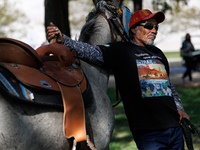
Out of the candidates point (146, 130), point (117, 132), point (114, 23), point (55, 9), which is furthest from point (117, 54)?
point (55, 9)

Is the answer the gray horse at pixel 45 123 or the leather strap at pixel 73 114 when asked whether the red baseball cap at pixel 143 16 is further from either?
the leather strap at pixel 73 114

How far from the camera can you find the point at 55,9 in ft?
23.2

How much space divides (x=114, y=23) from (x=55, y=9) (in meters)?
4.43

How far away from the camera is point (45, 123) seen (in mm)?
1955

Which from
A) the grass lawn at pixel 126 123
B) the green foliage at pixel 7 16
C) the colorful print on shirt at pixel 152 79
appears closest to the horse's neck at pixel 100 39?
the colorful print on shirt at pixel 152 79

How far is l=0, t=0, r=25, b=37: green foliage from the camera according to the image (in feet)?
86.7

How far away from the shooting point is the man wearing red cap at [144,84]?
2598 millimetres

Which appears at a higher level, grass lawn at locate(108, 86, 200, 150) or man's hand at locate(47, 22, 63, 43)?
man's hand at locate(47, 22, 63, 43)

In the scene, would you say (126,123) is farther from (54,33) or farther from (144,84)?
(54,33)

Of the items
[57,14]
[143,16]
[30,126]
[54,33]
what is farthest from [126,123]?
[30,126]

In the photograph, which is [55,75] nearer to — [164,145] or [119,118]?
[164,145]

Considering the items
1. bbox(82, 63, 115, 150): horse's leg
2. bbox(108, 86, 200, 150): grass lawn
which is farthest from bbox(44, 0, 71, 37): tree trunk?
bbox(82, 63, 115, 150): horse's leg

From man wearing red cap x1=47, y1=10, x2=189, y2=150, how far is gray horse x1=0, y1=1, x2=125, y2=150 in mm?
216

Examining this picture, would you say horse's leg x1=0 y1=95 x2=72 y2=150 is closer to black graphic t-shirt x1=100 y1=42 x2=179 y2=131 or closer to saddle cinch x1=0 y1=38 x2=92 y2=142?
saddle cinch x1=0 y1=38 x2=92 y2=142
